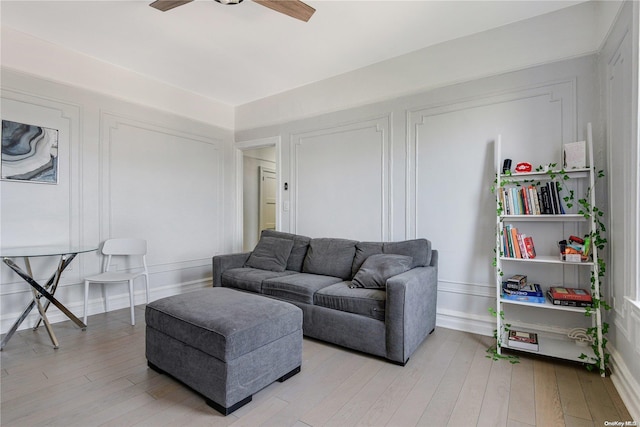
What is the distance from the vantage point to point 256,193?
5605 millimetres

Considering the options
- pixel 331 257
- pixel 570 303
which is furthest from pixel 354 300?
pixel 570 303

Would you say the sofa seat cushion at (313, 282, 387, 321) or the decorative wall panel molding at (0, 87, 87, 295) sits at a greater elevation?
the decorative wall panel molding at (0, 87, 87, 295)

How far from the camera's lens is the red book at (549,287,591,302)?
87.9 inches

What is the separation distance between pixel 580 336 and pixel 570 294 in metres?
0.43

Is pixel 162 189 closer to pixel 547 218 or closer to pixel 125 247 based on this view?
pixel 125 247

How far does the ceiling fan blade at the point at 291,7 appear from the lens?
6.81 feet

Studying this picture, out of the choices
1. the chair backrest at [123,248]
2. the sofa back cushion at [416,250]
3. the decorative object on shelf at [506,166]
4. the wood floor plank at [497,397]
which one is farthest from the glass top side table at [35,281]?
the decorative object on shelf at [506,166]

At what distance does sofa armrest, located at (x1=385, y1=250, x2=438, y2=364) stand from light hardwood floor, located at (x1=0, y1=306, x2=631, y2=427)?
0.12 m

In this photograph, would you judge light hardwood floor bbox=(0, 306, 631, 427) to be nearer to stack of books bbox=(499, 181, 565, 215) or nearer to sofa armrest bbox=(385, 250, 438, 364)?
sofa armrest bbox=(385, 250, 438, 364)

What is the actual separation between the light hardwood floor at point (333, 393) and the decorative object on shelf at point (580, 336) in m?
0.28

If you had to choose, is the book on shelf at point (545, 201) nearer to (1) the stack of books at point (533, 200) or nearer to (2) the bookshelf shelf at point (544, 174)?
(1) the stack of books at point (533, 200)

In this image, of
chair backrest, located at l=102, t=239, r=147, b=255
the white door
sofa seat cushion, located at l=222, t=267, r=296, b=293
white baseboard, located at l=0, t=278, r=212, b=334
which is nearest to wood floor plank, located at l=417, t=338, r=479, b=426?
sofa seat cushion, located at l=222, t=267, r=296, b=293

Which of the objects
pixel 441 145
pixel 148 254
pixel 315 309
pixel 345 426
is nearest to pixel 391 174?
pixel 441 145

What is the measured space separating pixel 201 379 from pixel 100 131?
3057 mm
